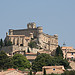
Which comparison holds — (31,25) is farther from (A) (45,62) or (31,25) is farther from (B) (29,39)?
(A) (45,62)

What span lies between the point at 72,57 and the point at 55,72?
27.4m

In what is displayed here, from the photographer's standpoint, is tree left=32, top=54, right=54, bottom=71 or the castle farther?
the castle

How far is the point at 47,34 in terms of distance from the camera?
360 feet

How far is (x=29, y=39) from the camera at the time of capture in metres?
100

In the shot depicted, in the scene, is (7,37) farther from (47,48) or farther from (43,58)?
(43,58)

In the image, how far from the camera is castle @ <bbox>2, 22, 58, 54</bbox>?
307 feet

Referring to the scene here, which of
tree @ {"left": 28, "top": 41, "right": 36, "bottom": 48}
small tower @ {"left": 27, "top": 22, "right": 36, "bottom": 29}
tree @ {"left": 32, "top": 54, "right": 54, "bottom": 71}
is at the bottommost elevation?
tree @ {"left": 32, "top": 54, "right": 54, "bottom": 71}

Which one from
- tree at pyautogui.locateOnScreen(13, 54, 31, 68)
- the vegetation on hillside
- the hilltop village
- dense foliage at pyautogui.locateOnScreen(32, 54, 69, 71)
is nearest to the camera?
dense foliage at pyautogui.locateOnScreen(32, 54, 69, 71)

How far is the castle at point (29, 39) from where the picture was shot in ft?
307

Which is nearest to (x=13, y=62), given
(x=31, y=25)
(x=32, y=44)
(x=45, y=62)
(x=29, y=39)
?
(x=45, y=62)

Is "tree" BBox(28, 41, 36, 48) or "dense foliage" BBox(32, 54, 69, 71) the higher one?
"tree" BBox(28, 41, 36, 48)

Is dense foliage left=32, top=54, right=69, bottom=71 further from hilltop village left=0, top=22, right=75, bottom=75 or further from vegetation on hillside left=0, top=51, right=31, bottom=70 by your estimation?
hilltop village left=0, top=22, right=75, bottom=75

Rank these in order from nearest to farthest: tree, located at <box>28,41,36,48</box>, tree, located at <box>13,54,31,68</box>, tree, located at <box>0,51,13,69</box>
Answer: tree, located at <box>0,51,13,69</box>, tree, located at <box>13,54,31,68</box>, tree, located at <box>28,41,36,48</box>

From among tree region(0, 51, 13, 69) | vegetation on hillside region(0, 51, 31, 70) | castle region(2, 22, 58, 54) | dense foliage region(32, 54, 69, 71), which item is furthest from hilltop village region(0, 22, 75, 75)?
tree region(0, 51, 13, 69)
